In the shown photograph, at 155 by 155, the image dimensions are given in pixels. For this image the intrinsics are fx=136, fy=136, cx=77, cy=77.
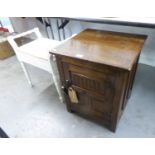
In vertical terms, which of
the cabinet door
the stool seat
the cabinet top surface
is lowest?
the cabinet door

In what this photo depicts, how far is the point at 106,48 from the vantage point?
87 centimetres

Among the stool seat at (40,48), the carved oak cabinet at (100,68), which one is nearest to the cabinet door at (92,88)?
the carved oak cabinet at (100,68)

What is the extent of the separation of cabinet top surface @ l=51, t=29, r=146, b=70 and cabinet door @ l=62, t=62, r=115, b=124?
9cm

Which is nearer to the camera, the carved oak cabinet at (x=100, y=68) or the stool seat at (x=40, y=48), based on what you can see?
the carved oak cabinet at (x=100, y=68)

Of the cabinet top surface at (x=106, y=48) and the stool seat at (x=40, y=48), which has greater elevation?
the cabinet top surface at (x=106, y=48)

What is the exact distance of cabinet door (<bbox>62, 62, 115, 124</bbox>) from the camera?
849mm

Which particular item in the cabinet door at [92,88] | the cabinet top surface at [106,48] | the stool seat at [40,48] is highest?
the cabinet top surface at [106,48]

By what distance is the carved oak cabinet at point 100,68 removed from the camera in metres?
0.76

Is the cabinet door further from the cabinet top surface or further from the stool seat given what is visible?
the stool seat

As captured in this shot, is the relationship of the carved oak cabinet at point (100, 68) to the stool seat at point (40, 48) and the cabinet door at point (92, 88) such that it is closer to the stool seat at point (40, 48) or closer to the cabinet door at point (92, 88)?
the cabinet door at point (92, 88)

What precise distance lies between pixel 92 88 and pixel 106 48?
11.3 inches

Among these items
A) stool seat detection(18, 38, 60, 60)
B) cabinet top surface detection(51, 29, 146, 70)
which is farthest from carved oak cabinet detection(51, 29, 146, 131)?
stool seat detection(18, 38, 60, 60)
